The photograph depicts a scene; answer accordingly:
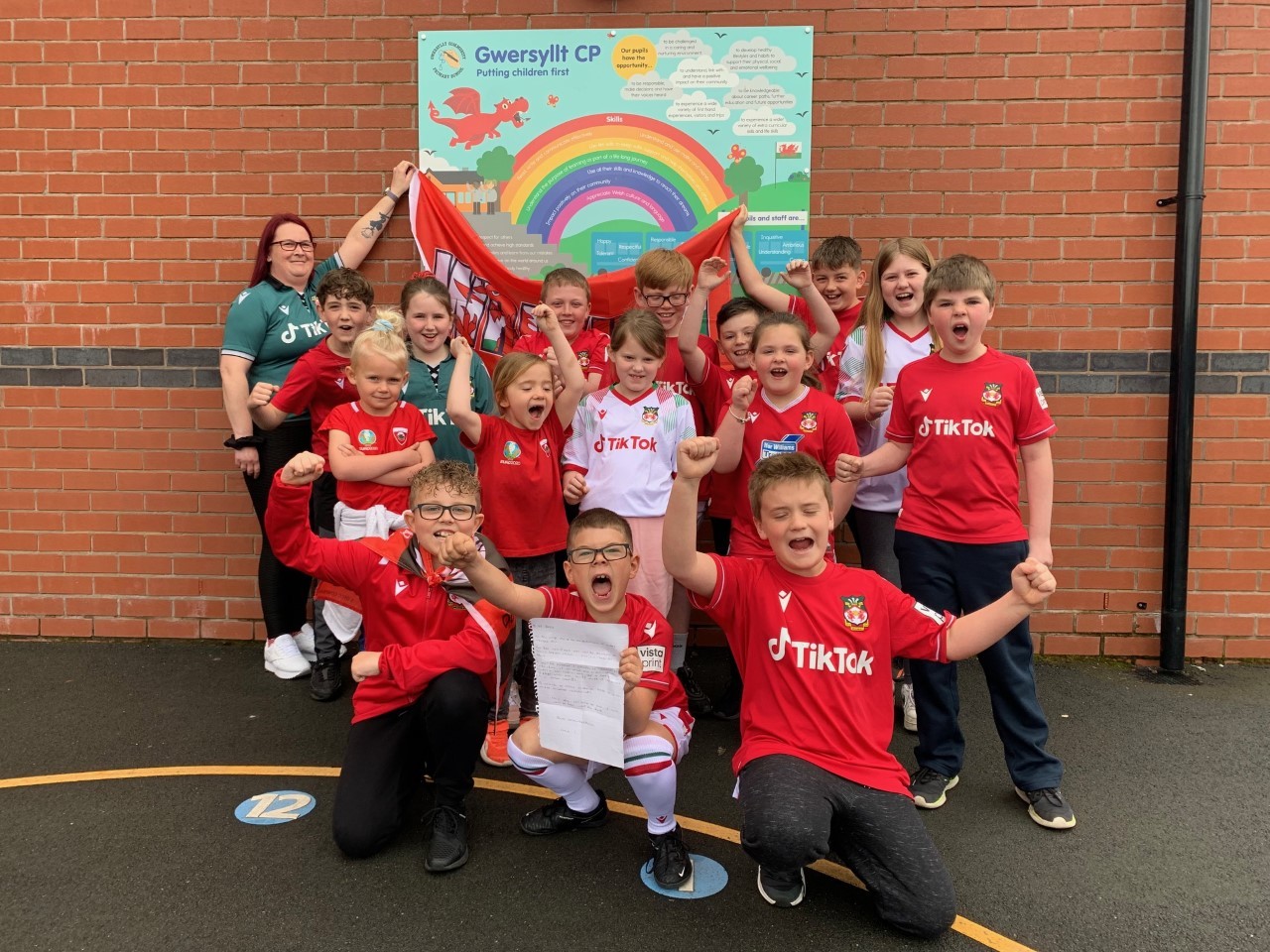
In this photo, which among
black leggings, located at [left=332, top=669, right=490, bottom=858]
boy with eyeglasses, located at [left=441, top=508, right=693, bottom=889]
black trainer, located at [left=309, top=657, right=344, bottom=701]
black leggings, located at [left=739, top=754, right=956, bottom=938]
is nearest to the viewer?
black leggings, located at [left=739, top=754, right=956, bottom=938]

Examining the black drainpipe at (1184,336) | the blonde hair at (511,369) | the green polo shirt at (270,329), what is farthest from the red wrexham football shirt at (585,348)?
the black drainpipe at (1184,336)

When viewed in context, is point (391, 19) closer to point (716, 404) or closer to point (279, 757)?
point (716, 404)

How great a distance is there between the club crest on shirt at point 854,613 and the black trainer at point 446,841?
152 cm

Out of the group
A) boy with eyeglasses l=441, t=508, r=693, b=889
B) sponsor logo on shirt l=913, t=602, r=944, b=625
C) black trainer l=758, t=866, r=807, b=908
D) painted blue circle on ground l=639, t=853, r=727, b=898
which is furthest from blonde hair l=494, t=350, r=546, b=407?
black trainer l=758, t=866, r=807, b=908

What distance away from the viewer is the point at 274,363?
4.67 metres

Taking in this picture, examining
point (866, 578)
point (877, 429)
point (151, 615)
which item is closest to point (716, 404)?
point (877, 429)

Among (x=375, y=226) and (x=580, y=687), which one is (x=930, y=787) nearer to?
(x=580, y=687)

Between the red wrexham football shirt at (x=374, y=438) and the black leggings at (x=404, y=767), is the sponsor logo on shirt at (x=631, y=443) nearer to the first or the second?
the red wrexham football shirt at (x=374, y=438)

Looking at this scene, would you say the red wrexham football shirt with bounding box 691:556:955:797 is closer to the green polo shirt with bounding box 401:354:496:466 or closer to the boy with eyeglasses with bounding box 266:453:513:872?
the boy with eyeglasses with bounding box 266:453:513:872

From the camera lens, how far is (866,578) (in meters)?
2.88

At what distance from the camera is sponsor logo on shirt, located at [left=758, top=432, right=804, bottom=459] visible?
3.67 metres

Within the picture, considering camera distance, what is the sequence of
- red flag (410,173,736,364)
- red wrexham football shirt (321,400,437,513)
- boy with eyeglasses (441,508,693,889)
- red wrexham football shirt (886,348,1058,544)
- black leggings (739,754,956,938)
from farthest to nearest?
red flag (410,173,736,364) → red wrexham football shirt (321,400,437,513) → red wrexham football shirt (886,348,1058,544) → boy with eyeglasses (441,508,693,889) → black leggings (739,754,956,938)

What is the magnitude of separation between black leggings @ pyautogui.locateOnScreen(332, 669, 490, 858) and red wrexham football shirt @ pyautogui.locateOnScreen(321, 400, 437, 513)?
111 cm

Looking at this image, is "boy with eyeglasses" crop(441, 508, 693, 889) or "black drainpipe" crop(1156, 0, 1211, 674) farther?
"black drainpipe" crop(1156, 0, 1211, 674)
